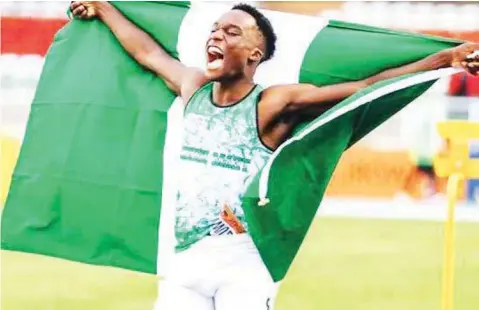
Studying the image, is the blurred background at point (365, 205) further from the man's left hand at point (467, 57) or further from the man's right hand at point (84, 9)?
the man's left hand at point (467, 57)

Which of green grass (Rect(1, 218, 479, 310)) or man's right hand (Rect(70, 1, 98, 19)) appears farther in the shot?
green grass (Rect(1, 218, 479, 310))

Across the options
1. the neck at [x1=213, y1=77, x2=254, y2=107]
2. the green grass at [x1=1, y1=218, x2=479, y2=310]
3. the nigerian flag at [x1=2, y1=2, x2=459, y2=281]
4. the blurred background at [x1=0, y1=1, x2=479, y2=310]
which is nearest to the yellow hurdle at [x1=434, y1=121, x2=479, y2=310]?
the nigerian flag at [x1=2, y1=2, x2=459, y2=281]

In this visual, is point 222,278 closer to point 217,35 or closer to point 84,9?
point 217,35

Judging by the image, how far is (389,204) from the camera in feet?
9.47

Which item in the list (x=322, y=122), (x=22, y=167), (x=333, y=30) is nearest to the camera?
(x=322, y=122)

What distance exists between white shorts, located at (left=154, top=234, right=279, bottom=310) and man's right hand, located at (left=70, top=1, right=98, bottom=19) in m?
0.69

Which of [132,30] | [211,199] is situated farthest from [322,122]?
[132,30]

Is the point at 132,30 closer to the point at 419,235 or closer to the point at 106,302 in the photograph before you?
the point at 106,302

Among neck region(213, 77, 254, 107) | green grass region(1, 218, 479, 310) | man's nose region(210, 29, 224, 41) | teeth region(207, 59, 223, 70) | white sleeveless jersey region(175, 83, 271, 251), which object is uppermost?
man's nose region(210, 29, 224, 41)

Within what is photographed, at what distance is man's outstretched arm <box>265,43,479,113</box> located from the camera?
2.33 metres

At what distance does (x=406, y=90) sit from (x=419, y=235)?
2.21 ft

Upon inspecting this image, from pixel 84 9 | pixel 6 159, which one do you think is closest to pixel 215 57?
A: pixel 84 9

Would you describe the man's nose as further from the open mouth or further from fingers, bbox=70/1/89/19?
fingers, bbox=70/1/89/19

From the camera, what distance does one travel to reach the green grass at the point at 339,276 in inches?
111
